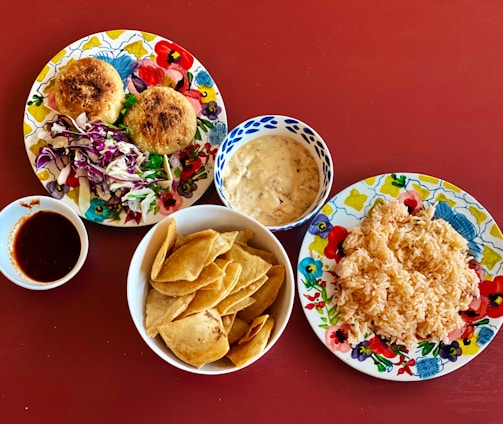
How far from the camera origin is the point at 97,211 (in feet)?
5.07

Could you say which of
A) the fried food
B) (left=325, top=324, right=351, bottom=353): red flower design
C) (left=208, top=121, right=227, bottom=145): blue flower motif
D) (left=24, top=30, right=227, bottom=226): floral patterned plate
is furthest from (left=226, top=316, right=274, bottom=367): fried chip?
(left=208, top=121, right=227, bottom=145): blue flower motif

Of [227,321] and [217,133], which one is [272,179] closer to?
[217,133]

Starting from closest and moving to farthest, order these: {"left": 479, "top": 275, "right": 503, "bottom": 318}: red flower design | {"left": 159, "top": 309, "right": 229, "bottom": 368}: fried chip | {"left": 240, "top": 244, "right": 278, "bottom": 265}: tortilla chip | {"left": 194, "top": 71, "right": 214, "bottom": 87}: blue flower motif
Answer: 1. {"left": 159, "top": 309, "right": 229, "bottom": 368}: fried chip
2. {"left": 240, "top": 244, "right": 278, "bottom": 265}: tortilla chip
3. {"left": 479, "top": 275, "right": 503, "bottom": 318}: red flower design
4. {"left": 194, "top": 71, "right": 214, "bottom": 87}: blue flower motif

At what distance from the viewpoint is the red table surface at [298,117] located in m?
1.50

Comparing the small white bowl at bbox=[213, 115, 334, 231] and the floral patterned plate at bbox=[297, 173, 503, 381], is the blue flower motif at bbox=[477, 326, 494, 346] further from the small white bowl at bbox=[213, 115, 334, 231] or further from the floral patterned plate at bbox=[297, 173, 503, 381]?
the small white bowl at bbox=[213, 115, 334, 231]

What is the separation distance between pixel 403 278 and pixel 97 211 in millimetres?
859

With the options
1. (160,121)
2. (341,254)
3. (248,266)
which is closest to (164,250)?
(248,266)

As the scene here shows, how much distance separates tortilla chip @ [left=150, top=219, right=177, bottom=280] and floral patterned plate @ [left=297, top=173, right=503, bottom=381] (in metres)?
0.38

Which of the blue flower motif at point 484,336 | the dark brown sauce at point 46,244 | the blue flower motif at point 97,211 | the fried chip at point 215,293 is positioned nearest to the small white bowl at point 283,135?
the fried chip at point 215,293

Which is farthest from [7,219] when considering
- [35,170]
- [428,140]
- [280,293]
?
[428,140]

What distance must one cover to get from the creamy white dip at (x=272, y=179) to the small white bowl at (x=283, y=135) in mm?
14

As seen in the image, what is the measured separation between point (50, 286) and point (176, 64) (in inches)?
28.9

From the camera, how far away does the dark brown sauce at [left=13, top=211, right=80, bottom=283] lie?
4.92 ft

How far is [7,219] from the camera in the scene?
149 centimetres
